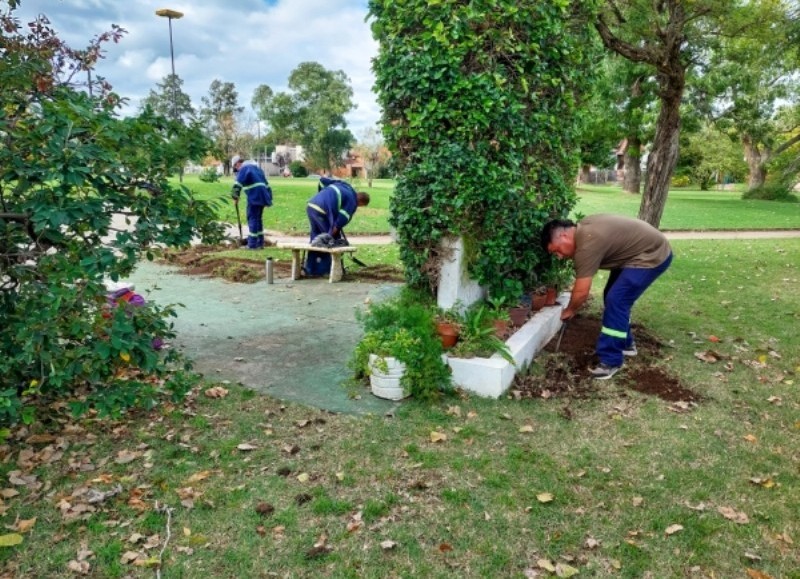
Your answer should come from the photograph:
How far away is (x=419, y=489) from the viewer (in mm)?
3344

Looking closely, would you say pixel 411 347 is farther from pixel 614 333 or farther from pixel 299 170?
pixel 299 170

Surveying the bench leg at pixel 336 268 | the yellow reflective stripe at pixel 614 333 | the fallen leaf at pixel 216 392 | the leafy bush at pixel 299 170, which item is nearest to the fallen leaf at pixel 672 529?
the yellow reflective stripe at pixel 614 333

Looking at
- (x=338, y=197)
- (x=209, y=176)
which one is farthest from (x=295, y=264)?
(x=209, y=176)

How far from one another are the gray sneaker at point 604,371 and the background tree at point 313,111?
54.6m

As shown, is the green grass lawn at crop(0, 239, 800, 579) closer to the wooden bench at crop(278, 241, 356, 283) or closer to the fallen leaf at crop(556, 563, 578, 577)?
the fallen leaf at crop(556, 563, 578, 577)

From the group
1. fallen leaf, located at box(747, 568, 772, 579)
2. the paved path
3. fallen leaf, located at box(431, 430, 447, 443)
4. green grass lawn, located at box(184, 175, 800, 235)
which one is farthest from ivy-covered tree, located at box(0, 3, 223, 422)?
green grass lawn, located at box(184, 175, 800, 235)

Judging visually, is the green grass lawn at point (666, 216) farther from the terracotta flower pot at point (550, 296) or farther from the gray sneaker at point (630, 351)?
the gray sneaker at point (630, 351)

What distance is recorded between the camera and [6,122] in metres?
3.01

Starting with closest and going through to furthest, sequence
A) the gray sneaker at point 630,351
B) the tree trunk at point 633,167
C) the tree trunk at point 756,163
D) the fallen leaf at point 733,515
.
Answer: the fallen leaf at point 733,515
the gray sneaker at point 630,351
the tree trunk at point 633,167
the tree trunk at point 756,163

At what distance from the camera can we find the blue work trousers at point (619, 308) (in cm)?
502

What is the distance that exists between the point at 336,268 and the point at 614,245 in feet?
16.1

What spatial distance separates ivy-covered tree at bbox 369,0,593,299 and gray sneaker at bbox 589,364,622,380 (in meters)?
1.23

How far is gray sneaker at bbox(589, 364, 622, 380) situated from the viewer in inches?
199

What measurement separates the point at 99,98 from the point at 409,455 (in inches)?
114
